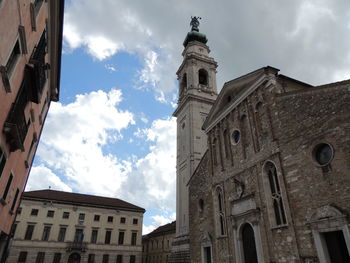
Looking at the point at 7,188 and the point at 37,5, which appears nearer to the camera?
the point at 37,5

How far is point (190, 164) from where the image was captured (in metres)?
24.7

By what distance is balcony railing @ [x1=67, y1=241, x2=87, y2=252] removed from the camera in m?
33.3

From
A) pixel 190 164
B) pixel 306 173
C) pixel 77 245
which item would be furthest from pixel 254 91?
pixel 77 245

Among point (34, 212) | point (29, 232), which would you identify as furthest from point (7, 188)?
point (34, 212)

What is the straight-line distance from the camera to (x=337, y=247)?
8523mm

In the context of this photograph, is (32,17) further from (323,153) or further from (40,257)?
(40,257)

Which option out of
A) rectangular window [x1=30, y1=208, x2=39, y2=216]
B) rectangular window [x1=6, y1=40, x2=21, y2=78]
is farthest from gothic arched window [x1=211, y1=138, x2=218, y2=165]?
rectangular window [x1=30, y1=208, x2=39, y2=216]

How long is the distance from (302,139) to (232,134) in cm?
493

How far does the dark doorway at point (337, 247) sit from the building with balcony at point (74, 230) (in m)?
32.6

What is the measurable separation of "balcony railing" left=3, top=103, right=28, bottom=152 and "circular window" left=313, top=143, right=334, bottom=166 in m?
10.5

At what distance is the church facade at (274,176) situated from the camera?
29.0ft

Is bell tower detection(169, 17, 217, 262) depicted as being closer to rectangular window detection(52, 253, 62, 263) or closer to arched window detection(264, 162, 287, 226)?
arched window detection(264, 162, 287, 226)

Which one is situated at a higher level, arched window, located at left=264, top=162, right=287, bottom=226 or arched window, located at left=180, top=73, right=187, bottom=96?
arched window, located at left=180, top=73, right=187, bottom=96

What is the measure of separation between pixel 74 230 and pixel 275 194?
103 ft
